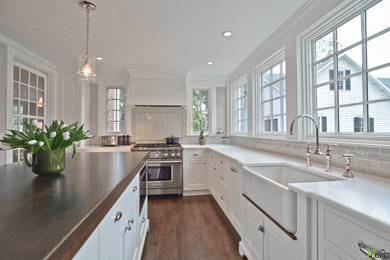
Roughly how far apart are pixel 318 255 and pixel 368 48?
147 cm

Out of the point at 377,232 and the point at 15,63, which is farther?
the point at 15,63

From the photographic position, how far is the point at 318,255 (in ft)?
2.91

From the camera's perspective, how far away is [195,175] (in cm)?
335

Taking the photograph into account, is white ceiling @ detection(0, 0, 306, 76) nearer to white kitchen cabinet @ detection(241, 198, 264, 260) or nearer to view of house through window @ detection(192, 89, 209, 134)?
view of house through window @ detection(192, 89, 209, 134)

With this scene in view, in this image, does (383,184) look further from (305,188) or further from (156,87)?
(156,87)

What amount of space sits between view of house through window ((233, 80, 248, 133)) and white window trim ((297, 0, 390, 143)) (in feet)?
4.87

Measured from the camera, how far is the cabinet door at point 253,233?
137 cm

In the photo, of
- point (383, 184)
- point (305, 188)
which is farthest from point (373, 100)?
point (305, 188)

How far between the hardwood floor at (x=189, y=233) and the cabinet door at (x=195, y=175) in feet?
1.30

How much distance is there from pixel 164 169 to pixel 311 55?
2685mm

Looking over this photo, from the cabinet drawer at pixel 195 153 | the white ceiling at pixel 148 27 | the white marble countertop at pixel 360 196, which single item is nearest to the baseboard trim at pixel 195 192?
the cabinet drawer at pixel 195 153

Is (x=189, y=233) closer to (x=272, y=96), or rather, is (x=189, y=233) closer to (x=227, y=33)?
(x=272, y=96)

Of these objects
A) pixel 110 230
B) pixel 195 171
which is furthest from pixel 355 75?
pixel 195 171

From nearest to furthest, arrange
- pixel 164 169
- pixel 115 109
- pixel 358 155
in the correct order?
pixel 358 155
pixel 164 169
pixel 115 109
